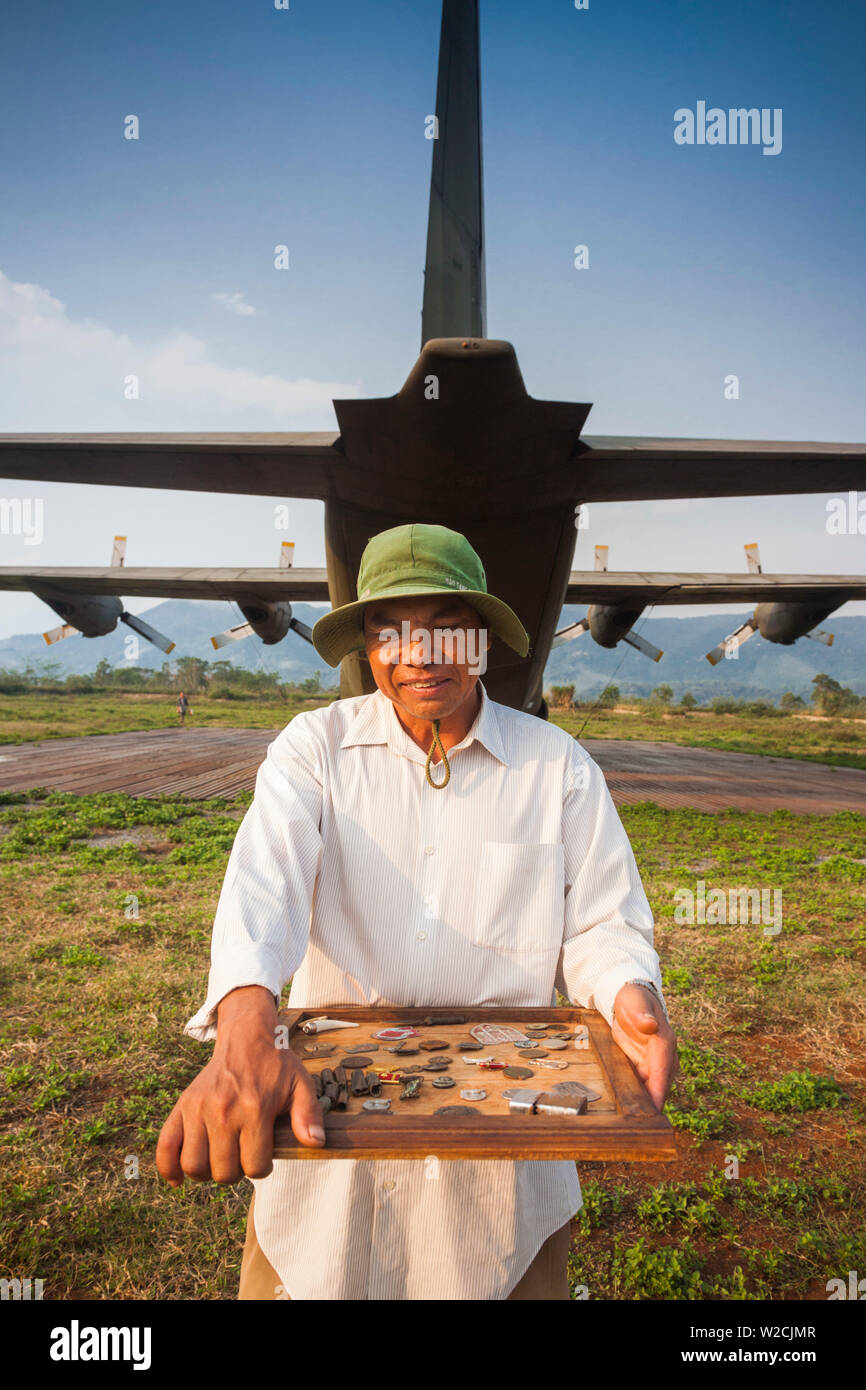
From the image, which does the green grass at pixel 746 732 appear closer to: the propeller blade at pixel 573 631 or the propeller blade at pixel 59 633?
the propeller blade at pixel 573 631

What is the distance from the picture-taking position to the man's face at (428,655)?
1968 mm

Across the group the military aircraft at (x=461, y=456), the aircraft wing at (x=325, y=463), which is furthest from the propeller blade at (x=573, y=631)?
the aircraft wing at (x=325, y=463)

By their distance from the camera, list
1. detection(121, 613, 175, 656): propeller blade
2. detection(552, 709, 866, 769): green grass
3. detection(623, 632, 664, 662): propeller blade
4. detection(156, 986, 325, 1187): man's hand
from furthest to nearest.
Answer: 1. detection(552, 709, 866, 769): green grass
2. detection(121, 613, 175, 656): propeller blade
3. detection(623, 632, 664, 662): propeller blade
4. detection(156, 986, 325, 1187): man's hand

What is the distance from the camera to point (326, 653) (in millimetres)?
2352

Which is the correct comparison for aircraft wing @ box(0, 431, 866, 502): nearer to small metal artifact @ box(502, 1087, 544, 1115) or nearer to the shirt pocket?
the shirt pocket

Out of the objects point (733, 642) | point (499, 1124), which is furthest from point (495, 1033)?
point (733, 642)

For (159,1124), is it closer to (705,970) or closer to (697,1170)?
(697,1170)

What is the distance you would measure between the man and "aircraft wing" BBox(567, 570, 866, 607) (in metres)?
12.9

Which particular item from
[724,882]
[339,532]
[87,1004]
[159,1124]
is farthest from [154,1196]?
[724,882]

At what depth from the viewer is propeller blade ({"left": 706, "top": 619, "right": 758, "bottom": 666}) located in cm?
1597

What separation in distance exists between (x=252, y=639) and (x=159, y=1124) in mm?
15749

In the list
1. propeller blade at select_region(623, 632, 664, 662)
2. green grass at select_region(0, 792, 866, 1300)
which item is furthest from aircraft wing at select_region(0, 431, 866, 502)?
propeller blade at select_region(623, 632, 664, 662)

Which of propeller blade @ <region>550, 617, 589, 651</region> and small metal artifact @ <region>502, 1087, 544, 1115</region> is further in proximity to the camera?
propeller blade @ <region>550, 617, 589, 651</region>

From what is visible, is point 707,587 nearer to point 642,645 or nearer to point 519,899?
point 642,645
